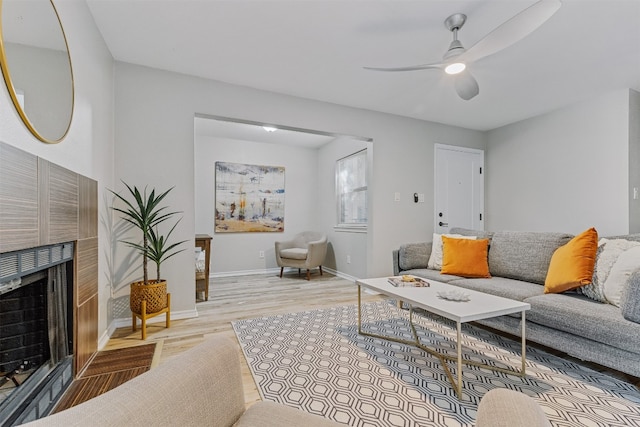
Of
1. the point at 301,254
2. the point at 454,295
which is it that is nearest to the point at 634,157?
the point at 454,295

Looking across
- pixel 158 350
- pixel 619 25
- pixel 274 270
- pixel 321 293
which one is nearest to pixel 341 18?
pixel 619 25

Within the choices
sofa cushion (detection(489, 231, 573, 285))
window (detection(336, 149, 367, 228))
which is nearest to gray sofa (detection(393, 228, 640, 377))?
sofa cushion (detection(489, 231, 573, 285))

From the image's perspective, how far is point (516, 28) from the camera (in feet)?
5.39

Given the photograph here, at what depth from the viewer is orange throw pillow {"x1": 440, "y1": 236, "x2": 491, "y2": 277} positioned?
9.46ft

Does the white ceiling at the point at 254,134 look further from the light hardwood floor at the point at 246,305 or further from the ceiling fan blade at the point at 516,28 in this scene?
the ceiling fan blade at the point at 516,28

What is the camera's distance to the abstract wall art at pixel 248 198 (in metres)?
4.97

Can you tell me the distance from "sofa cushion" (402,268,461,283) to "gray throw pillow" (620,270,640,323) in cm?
122

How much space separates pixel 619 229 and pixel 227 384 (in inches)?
162

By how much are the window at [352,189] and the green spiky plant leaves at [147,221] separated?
265 cm

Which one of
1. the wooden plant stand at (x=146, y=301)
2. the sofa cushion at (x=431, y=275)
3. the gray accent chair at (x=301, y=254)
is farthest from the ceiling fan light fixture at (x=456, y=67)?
the gray accent chair at (x=301, y=254)

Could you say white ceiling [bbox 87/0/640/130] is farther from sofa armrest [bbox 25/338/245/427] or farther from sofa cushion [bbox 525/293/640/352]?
sofa armrest [bbox 25/338/245/427]

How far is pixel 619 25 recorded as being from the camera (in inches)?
82.3

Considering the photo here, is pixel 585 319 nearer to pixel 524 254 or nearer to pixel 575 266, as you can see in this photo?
pixel 575 266

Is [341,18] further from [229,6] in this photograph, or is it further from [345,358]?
[345,358]
